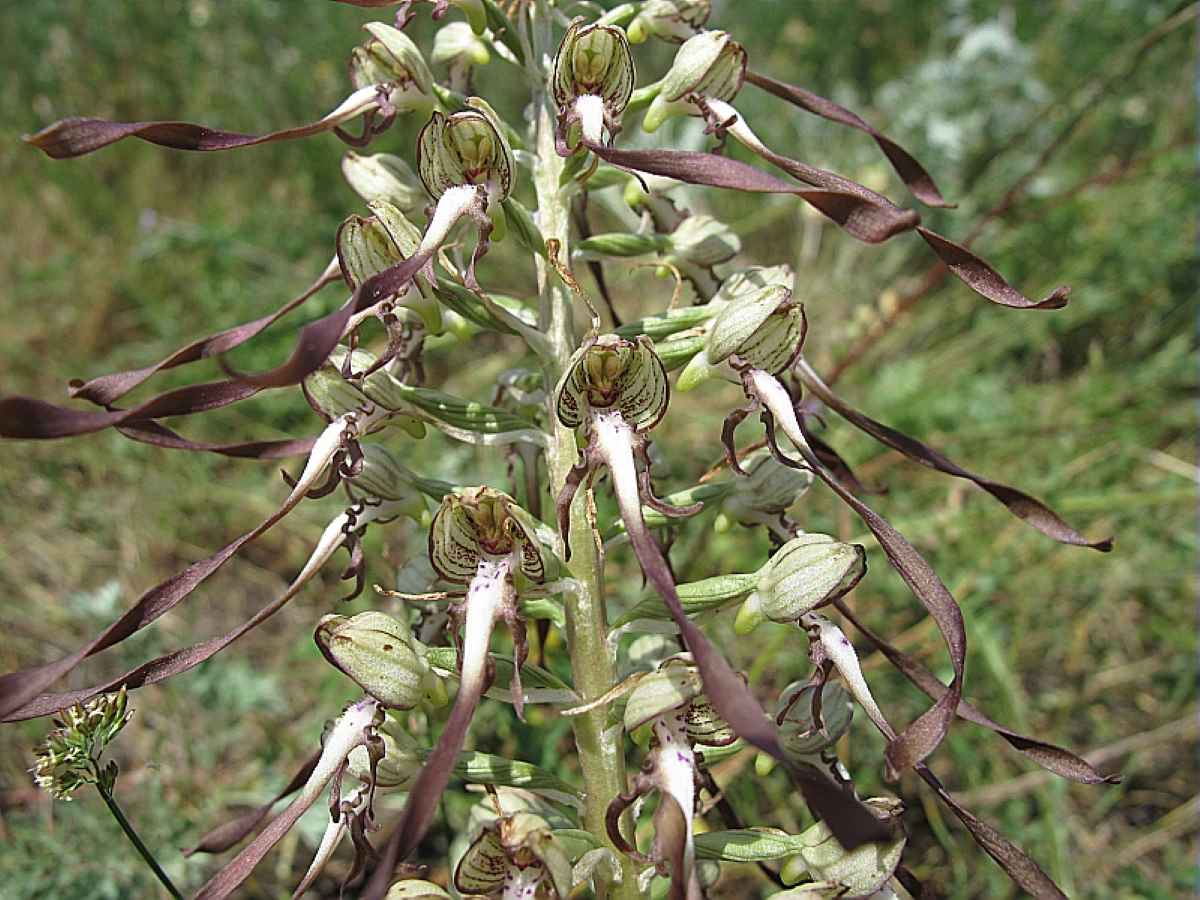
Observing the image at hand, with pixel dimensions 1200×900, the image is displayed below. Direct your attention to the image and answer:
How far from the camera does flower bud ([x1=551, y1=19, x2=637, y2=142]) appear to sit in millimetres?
1259

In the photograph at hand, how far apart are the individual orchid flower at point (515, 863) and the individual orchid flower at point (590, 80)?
30.1 inches

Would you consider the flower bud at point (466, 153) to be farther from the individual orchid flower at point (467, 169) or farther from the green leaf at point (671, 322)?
the green leaf at point (671, 322)

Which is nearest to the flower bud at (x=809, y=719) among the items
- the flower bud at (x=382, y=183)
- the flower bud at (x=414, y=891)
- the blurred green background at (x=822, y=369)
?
the flower bud at (x=414, y=891)

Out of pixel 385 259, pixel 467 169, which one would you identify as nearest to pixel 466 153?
pixel 467 169

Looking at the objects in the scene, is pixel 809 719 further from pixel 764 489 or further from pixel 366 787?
pixel 366 787

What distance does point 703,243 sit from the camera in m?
1.48

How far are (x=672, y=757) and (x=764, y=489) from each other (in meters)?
0.41

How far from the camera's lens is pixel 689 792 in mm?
1117

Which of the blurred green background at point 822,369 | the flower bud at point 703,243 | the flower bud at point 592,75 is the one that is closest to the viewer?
the flower bud at point 592,75

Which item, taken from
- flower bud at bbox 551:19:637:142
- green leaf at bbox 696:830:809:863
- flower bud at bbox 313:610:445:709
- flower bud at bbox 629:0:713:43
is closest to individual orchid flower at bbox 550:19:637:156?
flower bud at bbox 551:19:637:142

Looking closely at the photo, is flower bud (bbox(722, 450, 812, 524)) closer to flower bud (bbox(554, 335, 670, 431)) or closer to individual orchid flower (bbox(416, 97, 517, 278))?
flower bud (bbox(554, 335, 670, 431))

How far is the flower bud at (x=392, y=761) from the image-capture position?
4.04 ft

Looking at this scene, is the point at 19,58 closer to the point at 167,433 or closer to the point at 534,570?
the point at 167,433

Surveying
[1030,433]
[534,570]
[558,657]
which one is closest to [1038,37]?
[1030,433]
